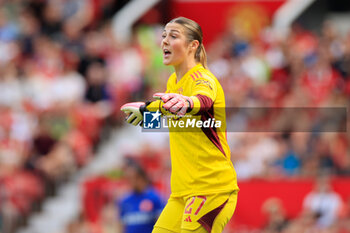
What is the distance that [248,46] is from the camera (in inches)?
611

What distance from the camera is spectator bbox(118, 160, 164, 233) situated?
8.57m

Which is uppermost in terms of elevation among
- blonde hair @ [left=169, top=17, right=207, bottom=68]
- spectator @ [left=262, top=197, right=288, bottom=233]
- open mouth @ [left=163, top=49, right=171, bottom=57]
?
blonde hair @ [left=169, top=17, right=207, bottom=68]

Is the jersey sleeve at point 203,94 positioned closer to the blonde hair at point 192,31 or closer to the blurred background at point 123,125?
the blonde hair at point 192,31

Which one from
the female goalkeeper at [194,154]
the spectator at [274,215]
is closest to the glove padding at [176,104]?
the female goalkeeper at [194,154]

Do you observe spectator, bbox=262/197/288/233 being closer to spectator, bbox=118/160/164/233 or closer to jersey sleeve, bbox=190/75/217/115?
spectator, bbox=118/160/164/233

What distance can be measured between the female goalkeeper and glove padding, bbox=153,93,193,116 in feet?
0.92

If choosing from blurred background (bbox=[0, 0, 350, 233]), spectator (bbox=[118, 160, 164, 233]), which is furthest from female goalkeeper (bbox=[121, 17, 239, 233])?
blurred background (bbox=[0, 0, 350, 233])

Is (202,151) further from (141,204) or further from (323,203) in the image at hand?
(323,203)

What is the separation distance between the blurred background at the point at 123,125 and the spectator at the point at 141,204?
19mm

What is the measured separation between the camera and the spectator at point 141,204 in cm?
857

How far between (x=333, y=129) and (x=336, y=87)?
170cm

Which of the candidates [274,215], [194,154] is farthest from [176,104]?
[274,215]

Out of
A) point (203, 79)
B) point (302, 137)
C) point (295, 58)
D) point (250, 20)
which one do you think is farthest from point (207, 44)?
point (203, 79)

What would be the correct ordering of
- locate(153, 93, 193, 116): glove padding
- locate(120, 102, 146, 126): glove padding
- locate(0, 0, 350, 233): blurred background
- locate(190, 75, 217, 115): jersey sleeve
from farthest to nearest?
locate(0, 0, 350, 233): blurred background → locate(120, 102, 146, 126): glove padding → locate(190, 75, 217, 115): jersey sleeve → locate(153, 93, 193, 116): glove padding
